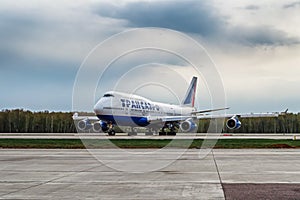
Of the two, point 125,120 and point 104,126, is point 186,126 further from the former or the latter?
point 104,126

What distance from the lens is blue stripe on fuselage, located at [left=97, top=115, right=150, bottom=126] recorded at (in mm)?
48875

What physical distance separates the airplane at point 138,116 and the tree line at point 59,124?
38.3 meters

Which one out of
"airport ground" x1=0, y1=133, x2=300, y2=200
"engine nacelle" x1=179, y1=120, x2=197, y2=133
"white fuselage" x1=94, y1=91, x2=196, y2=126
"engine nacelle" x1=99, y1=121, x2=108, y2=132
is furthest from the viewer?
"engine nacelle" x1=99, y1=121, x2=108, y2=132

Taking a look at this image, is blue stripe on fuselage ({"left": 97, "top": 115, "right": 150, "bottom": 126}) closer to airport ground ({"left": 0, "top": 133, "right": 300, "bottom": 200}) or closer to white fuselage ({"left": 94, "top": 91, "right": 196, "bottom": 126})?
white fuselage ({"left": 94, "top": 91, "right": 196, "bottom": 126})

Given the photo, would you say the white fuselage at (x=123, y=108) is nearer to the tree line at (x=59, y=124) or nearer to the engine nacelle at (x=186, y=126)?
the engine nacelle at (x=186, y=126)

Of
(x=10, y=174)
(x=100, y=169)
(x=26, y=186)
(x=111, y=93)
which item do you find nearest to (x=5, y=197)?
(x=26, y=186)

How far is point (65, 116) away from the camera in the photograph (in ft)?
363

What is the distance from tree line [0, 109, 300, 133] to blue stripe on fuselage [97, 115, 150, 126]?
148 feet

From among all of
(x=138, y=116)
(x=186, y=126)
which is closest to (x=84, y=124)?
(x=138, y=116)

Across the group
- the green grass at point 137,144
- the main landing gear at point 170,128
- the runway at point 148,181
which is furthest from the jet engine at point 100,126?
the runway at point 148,181

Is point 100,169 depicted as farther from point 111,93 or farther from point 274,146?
point 111,93

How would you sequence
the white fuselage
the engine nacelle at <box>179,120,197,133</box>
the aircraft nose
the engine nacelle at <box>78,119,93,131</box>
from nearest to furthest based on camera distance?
the aircraft nose < the white fuselage < the engine nacelle at <box>179,120,197,133</box> < the engine nacelle at <box>78,119,93,131</box>

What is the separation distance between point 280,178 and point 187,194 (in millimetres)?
4333

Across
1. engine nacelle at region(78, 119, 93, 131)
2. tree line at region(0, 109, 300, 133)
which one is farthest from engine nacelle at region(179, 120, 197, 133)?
tree line at region(0, 109, 300, 133)
